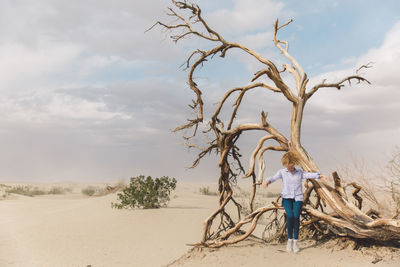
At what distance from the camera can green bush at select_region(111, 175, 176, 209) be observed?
12.8m

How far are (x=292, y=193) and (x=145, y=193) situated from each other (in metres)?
7.25

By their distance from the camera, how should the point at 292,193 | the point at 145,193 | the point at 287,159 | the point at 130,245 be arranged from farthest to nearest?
the point at 145,193 < the point at 130,245 < the point at 287,159 < the point at 292,193

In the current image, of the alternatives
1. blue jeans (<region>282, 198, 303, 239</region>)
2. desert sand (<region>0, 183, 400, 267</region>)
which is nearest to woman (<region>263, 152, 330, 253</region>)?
blue jeans (<region>282, 198, 303, 239</region>)

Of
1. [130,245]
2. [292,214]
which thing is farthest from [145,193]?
[292,214]

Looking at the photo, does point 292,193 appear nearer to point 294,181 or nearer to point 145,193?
point 294,181

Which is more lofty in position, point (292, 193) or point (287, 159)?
point (287, 159)

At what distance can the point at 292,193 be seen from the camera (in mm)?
6465

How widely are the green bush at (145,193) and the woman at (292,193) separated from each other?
6.95m

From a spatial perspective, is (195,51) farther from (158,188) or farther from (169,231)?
(158,188)

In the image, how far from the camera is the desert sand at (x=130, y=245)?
634 centimetres

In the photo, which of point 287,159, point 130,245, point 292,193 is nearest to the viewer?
point 292,193

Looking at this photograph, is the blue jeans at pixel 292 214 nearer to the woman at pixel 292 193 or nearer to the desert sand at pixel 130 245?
the woman at pixel 292 193

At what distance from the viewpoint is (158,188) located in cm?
1318

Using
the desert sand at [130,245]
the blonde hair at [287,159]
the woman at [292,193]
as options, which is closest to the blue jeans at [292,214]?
the woman at [292,193]
